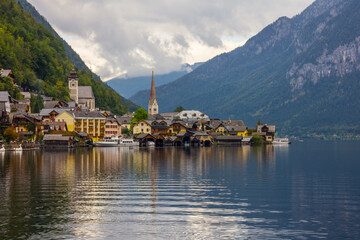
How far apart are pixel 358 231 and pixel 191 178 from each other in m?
32.4

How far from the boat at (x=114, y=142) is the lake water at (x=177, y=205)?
319 ft

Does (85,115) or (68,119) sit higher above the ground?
(85,115)

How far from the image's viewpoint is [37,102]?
17900cm

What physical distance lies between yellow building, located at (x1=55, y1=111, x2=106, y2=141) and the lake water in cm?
10557

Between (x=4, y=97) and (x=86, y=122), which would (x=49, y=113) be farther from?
(x=4, y=97)

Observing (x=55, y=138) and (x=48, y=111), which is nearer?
(x=55, y=138)

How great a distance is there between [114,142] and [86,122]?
15.9 metres

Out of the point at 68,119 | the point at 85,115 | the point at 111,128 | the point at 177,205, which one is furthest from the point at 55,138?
the point at 177,205

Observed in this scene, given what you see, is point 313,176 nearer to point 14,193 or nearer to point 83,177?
→ point 83,177

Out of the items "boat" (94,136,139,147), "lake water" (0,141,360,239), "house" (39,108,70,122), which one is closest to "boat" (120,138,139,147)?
"boat" (94,136,139,147)

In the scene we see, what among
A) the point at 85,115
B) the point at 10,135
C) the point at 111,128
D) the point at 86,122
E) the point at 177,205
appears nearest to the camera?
the point at 177,205

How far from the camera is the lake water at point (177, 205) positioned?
3681 cm

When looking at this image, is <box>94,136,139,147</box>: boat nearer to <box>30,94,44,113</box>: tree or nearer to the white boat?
the white boat

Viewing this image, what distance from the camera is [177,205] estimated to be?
152ft
